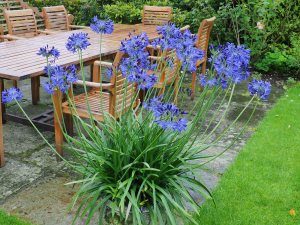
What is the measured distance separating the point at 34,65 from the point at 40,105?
1625 mm

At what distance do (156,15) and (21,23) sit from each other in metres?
2.22

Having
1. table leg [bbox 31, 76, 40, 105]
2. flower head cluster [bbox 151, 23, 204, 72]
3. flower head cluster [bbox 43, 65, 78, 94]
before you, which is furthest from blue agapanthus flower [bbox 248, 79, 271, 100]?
table leg [bbox 31, 76, 40, 105]

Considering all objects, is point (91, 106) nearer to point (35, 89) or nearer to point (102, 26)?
point (102, 26)

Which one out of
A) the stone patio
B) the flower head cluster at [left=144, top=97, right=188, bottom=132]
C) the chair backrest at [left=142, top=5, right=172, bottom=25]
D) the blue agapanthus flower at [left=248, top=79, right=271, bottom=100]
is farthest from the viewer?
the chair backrest at [left=142, top=5, right=172, bottom=25]

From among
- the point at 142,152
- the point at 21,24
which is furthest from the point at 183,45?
the point at 21,24

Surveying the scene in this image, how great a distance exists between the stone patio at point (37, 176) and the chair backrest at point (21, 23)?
158cm

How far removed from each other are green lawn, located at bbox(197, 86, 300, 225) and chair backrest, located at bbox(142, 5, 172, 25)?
114 inches

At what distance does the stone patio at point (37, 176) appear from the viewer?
2931 millimetres

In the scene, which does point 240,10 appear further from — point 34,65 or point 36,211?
point 36,211

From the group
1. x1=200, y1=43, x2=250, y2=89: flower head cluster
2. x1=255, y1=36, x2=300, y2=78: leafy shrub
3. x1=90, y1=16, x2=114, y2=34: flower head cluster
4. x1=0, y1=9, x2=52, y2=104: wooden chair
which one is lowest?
x1=255, y1=36, x2=300, y2=78: leafy shrub

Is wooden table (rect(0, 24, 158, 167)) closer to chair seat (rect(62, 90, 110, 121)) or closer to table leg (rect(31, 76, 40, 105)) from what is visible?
table leg (rect(31, 76, 40, 105))

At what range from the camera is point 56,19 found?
249 inches

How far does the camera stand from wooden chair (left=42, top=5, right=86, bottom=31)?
6.18m

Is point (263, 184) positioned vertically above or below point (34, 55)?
below
